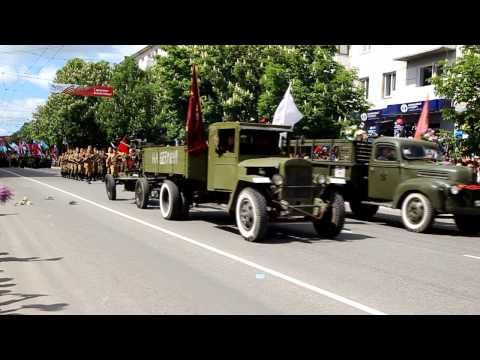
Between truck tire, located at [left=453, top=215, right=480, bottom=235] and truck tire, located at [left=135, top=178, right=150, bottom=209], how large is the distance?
8.00 m

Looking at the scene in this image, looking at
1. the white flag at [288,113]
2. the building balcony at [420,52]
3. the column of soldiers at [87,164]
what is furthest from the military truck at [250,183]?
the building balcony at [420,52]

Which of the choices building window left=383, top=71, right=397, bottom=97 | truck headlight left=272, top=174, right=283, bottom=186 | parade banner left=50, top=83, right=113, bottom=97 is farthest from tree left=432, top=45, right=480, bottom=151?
parade banner left=50, top=83, right=113, bottom=97

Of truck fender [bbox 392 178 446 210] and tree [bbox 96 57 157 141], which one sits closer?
truck fender [bbox 392 178 446 210]

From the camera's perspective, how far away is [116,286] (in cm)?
601

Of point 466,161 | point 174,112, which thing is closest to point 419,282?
point 466,161

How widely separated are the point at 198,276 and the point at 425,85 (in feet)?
84.3

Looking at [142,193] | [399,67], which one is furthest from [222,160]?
[399,67]

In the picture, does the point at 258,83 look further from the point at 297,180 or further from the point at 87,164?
the point at 297,180

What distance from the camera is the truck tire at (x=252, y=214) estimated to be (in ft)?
30.4

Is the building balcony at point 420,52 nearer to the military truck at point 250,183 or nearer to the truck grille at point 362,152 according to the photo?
the truck grille at point 362,152

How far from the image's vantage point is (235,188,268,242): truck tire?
30.4 ft

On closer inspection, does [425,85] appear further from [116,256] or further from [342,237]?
[116,256]

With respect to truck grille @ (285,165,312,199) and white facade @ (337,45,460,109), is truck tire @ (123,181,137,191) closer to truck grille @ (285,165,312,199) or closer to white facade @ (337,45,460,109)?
truck grille @ (285,165,312,199)

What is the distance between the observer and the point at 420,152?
506 inches
